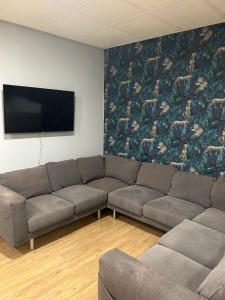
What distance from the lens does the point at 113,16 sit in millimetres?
2686

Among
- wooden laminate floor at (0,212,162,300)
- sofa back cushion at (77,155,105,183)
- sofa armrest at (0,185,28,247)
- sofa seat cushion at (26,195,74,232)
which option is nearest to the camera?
wooden laminate floor at (0,212,162,300)

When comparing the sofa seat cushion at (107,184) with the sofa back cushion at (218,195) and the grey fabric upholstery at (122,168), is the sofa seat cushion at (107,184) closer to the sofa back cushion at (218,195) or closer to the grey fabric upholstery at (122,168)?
the grey fabric upholstery at (122,168)

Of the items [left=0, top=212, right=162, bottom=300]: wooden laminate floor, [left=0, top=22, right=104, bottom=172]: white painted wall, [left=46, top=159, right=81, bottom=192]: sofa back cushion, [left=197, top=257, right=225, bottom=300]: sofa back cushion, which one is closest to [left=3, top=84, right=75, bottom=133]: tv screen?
[left=0, top=22, right=104, bottom=172]: white painted wall

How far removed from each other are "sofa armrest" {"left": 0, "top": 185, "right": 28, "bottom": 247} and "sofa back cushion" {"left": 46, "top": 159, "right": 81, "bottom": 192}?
866 mm

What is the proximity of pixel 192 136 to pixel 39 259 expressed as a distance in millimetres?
2430

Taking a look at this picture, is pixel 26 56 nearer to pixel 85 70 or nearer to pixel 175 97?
pixel 85 70

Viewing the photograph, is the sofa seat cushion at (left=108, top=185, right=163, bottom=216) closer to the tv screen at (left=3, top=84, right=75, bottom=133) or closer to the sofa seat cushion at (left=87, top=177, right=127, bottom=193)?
the sofa seat cushion at (left=87, top=177, right=127, bottom=193)

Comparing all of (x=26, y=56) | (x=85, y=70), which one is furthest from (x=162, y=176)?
(x=26, y=56)

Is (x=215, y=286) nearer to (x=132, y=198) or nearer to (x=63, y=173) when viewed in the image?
(x=132, y=198)

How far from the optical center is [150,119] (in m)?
3.66

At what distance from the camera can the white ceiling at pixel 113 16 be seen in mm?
2365

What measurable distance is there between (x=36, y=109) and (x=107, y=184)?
4.92 feet

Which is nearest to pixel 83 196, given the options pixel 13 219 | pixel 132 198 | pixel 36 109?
pixel 132 198

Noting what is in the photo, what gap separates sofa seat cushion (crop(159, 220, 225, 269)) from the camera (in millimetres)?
1854
